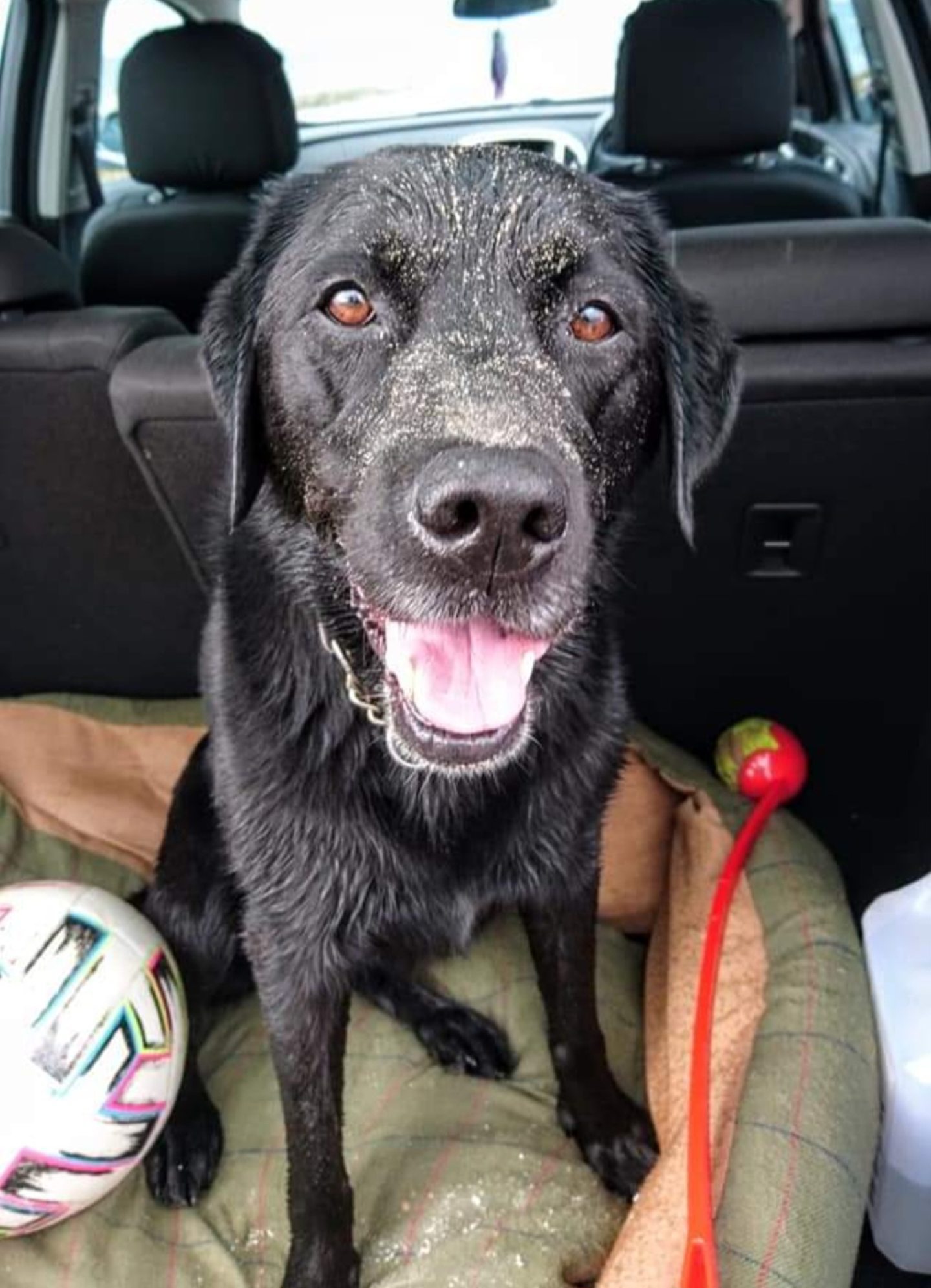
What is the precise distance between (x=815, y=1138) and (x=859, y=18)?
12.2 feet

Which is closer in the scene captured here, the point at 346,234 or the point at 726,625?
the point at 346,234

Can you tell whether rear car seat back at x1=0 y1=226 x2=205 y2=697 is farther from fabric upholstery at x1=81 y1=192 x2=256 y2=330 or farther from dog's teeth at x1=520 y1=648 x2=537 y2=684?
fabric upholstery at x1=81 y1=192 x2=256 y2=330

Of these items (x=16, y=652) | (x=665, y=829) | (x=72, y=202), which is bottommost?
(x=665, y=829)

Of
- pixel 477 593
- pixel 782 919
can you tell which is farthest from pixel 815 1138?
pixel 477 593

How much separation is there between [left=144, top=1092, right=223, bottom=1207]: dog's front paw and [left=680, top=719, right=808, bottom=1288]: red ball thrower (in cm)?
83

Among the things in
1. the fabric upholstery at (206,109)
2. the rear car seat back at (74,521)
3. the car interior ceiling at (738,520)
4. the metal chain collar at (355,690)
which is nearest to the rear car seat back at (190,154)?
the fabric upholstery at (206,109)

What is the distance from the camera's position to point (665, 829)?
2.49 metres

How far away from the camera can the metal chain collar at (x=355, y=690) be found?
1626mm

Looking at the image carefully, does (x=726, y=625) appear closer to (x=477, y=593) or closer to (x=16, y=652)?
(x=477, y=593)

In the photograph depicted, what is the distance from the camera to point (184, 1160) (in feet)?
6.56

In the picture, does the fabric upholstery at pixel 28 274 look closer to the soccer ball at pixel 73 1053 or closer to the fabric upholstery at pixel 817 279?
the soccer ball at pixel 73 1053

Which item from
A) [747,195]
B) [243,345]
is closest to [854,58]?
[747,195]

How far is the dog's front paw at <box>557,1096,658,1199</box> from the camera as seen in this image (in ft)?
6.42

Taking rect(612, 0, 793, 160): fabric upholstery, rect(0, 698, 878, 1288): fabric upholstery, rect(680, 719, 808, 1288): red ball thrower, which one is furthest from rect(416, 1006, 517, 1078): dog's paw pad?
rect(612, 0, 793, 160): fabric upholstery
